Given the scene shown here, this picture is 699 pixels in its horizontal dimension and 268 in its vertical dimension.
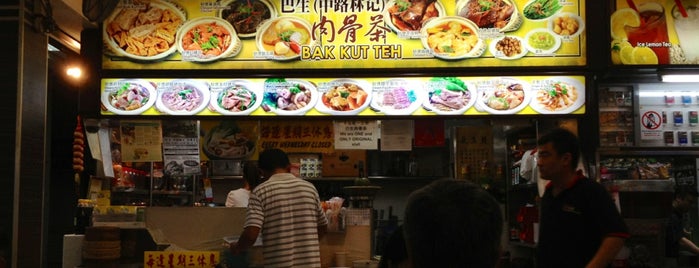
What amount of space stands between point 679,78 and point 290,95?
3.25 metres

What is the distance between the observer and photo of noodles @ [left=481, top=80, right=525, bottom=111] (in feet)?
19.0

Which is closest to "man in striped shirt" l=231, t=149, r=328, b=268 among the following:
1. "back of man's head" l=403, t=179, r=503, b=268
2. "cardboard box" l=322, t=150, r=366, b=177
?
"back of man's head" l=403, t=179, r=503, b=268

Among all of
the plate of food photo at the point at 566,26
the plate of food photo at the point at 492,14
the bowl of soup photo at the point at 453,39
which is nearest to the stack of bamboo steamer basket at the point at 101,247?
the bowl of soup photo at the point at 453,39

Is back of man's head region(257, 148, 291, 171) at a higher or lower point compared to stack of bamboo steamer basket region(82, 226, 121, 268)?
higher

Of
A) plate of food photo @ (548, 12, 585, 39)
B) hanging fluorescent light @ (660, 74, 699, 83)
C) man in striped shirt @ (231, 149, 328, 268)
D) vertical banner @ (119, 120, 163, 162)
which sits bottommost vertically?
man in striped shirt @ (231, 149, 328, 268)

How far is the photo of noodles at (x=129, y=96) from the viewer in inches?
235

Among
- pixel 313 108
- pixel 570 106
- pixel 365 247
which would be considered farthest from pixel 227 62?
pixel 570 106

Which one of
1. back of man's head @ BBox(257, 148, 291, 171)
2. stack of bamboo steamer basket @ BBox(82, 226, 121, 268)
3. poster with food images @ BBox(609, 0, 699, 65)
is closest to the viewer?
back of man's head @ BBox(257, 148, 291, 171)

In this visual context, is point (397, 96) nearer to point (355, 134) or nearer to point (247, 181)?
Answer: point (355, 134)

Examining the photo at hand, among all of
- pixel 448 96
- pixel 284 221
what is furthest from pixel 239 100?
pixel 448 96

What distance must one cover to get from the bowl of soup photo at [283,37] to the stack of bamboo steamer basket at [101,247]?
1.92 meters

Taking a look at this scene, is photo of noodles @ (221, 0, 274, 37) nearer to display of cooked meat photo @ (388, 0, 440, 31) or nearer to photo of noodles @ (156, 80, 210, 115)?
photo of noodles @ (156, 80, 210, 115)

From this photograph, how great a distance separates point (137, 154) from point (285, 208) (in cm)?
180

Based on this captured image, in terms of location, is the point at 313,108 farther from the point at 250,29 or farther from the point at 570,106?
Result: the point at 570,106
